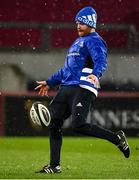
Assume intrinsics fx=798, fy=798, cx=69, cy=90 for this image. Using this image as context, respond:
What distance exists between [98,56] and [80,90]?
1.50 ft

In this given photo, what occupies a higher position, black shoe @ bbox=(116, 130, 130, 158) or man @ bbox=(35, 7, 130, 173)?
man @ bbox=(35, 7, 130, 173)

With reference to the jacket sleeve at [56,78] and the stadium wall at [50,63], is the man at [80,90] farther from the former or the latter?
the stadium wall at [50,63]

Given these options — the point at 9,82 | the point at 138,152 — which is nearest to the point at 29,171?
the point at 138,152

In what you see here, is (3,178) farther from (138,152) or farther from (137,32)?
(137,32)

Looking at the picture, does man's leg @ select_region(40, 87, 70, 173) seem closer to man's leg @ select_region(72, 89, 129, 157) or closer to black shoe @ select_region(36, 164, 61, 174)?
black shoe @ select_region(36, 164, 61, 174)

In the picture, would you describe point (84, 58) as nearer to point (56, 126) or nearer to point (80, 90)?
point (80, 90)

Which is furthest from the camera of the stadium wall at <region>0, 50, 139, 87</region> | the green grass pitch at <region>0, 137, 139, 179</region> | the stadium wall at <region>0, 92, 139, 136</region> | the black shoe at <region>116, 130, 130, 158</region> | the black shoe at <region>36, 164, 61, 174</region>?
the stadium wall at <region>0, 50, 139, 87</region>

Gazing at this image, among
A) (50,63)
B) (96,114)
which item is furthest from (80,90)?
(50,63)

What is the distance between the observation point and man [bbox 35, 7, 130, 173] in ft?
28.1

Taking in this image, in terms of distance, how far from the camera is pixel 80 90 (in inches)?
340

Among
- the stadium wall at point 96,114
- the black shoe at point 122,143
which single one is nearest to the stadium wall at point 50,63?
the stadium wall at point 96,114

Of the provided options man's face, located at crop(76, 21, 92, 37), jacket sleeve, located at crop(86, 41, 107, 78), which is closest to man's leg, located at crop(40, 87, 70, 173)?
jacket sleeve, located at crop(86, 41, 107, 78)

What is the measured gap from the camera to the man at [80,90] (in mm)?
8555

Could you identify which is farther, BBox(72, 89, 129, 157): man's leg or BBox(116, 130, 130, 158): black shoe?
BBox(116, 130, 130, 158): black shoe
